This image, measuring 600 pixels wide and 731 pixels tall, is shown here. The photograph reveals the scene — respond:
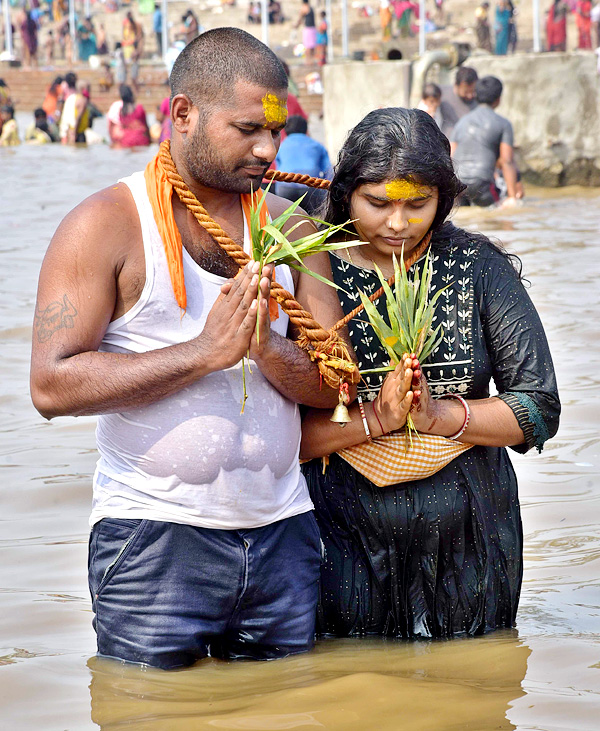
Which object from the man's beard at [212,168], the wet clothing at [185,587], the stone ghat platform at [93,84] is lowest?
Result: the wet clothing at [185,587]

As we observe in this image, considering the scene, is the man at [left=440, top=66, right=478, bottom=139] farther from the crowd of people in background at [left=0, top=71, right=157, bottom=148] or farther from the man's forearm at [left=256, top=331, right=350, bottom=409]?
the man's forearm at [left=256, top=331, right=350, bottom=409]

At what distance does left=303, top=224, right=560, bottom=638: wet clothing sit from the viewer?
10.5 ft

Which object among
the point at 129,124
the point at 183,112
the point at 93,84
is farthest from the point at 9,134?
the point at 183,112

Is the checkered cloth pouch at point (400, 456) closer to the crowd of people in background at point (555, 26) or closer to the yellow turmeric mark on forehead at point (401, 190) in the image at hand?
the yellow turmeric mark on forehead at point (401, 190)

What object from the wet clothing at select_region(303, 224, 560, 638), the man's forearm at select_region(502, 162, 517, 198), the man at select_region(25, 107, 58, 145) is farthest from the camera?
the man at select_region(25, 107, 58, 145)

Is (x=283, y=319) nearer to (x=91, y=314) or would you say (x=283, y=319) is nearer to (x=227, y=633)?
(x=91, y=314)

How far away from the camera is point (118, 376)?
2.73 meters

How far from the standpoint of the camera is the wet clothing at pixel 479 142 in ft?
41.9

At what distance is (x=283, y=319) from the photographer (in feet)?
9.91

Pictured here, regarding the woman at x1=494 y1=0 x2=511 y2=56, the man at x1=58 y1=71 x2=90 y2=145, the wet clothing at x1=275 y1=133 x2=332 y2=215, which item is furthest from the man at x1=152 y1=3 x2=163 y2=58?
the wet clothing at x1=275 y1=133 x2=332 y2=215

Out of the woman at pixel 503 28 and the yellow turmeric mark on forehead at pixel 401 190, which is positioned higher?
the woman at pixel 503 28

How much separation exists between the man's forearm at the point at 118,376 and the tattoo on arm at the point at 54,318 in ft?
0.27

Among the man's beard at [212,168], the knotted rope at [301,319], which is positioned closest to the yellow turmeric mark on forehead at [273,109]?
the man's beard at [212,168]

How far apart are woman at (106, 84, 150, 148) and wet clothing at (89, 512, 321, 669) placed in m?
21.1
